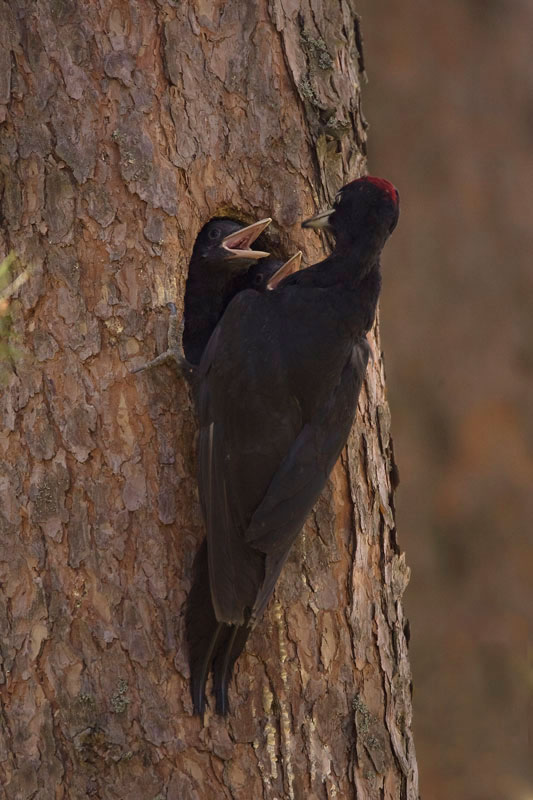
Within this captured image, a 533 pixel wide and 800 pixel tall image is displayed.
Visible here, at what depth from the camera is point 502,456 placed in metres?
5.71

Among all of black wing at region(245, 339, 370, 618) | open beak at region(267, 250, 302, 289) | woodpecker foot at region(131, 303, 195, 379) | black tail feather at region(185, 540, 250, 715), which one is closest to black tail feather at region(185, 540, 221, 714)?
black tail feather at region(185, 540, 250, 715)

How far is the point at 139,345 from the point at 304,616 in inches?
35.6

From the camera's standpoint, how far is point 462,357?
228 inches

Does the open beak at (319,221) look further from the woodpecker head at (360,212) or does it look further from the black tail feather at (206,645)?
the black tail feather at (206,645)

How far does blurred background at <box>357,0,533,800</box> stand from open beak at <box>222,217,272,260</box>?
8.04 feet

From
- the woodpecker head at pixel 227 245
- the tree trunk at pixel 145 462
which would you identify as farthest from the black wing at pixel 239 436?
the woodpecker head at pixel 227 245

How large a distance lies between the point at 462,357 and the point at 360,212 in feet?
9.25

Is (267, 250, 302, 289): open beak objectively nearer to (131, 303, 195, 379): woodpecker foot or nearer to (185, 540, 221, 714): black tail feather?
(131, 303, 195, 379): woodpecker foot

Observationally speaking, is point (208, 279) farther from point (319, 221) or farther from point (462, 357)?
point (462, 357)

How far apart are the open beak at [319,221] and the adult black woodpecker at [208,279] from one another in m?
0.16

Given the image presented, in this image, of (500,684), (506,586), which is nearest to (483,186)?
(506,586)

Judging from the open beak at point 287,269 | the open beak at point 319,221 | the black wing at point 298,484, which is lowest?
the black wing at point 298,484

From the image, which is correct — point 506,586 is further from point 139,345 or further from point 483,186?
point 139,345

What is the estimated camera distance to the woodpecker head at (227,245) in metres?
3.43
